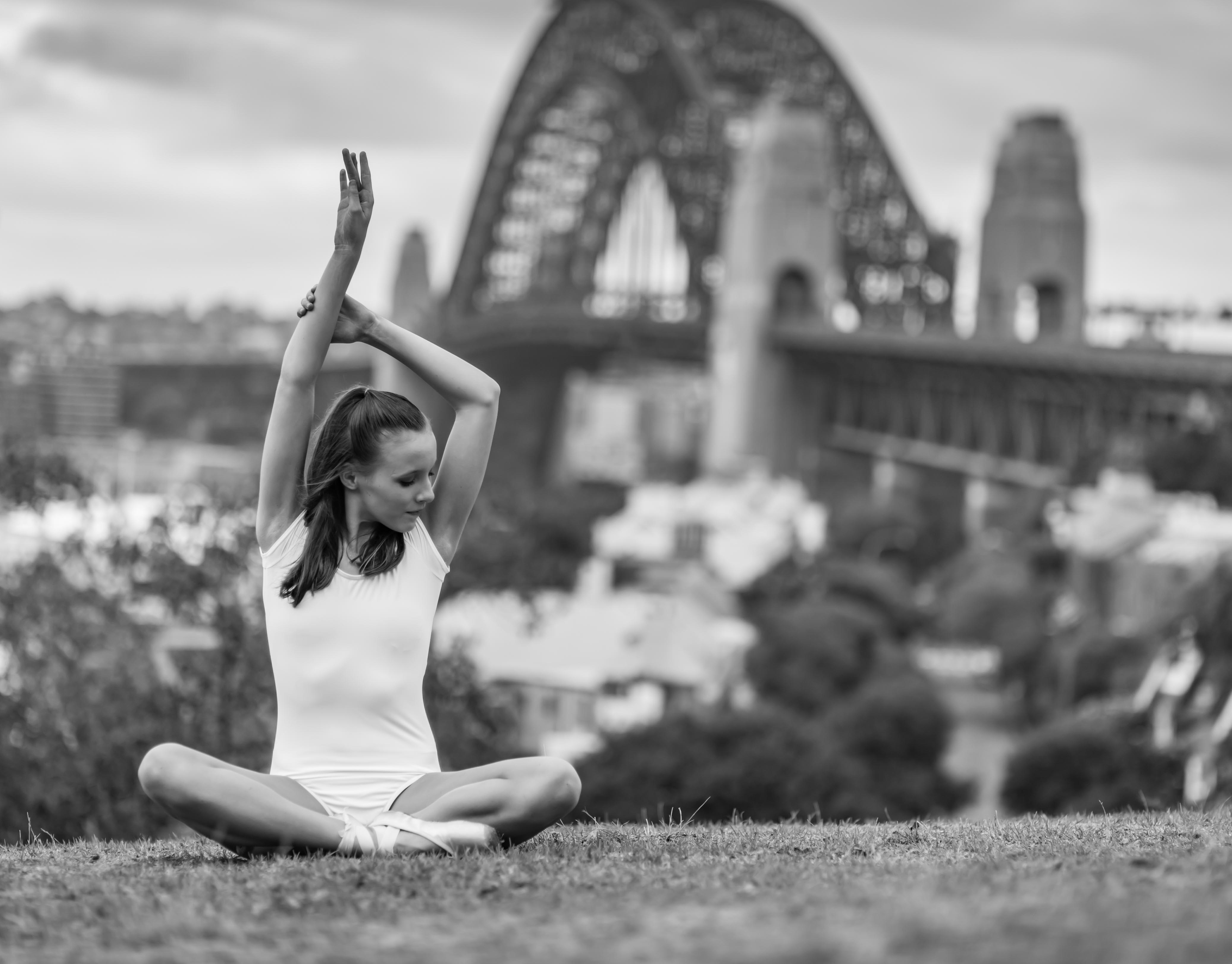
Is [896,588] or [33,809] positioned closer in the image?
[33,809]

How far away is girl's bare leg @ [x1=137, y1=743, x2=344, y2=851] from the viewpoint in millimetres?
5699

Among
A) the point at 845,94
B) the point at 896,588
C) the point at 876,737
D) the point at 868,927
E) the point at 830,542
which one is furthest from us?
the point at 845,94

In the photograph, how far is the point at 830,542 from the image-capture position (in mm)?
78500

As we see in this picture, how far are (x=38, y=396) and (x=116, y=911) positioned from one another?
167 feet

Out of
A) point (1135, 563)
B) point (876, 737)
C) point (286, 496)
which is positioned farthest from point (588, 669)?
point (286, 496)

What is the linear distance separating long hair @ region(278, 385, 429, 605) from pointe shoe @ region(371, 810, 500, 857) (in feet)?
2.11

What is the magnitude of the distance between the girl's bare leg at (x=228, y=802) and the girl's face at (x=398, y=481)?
0.80 m

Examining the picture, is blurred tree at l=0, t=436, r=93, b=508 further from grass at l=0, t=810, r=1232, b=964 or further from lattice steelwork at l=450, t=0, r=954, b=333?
lattice steelwork at l=450, t=0, r=954, b=333

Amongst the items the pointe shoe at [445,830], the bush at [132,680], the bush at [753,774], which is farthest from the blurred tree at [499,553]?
the pointe shoe at [445,830]

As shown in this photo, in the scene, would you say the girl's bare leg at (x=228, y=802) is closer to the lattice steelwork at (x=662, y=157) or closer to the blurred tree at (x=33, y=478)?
the blurred tree at (x=33, y=478)

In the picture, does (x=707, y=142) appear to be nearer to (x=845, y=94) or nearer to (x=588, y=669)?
(x=845, y=94)

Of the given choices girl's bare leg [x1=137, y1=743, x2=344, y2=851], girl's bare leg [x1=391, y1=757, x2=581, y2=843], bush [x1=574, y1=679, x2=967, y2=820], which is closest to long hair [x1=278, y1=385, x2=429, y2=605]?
girl's bare leg [x1=137, y1=743, x2=344, y2=851]

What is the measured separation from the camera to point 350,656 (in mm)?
5898

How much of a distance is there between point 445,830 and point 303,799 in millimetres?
409
